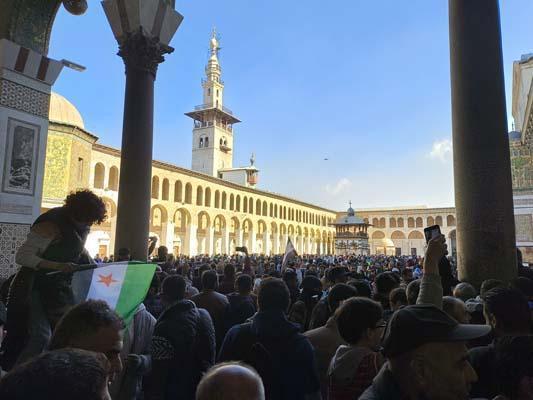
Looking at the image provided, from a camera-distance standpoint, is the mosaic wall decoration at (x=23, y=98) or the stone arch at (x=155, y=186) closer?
the mosaic wall decoration at (x=23, y=98)

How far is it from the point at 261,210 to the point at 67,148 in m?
27.2

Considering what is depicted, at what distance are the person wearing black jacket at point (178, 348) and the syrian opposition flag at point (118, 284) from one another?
49 cm

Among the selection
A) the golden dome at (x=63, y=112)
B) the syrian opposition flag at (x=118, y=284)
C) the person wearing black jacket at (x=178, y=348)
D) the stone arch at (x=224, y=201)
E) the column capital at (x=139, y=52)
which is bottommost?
the person wearing black jacket at (x=178, y=348)

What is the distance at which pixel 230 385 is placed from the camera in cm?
113

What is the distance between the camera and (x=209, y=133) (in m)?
53.9

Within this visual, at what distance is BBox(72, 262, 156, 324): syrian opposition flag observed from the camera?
2.18 m

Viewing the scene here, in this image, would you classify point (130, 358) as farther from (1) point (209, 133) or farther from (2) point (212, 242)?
(1) point (209, 133)

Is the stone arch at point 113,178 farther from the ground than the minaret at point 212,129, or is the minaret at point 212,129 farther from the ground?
the minaret at point 212,129

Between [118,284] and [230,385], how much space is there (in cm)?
133

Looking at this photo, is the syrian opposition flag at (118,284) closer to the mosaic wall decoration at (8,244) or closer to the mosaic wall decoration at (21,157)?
the mosaic wall decoration at (8,244)

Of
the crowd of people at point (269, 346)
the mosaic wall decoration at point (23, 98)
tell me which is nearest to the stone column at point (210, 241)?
the mosaic wall decoration at point (23, 98)

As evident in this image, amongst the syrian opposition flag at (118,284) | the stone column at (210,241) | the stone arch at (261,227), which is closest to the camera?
the syrian opposition flag at (118,284)

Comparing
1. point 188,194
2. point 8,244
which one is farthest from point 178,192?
point 8,244

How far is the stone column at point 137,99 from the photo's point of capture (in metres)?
5.50
